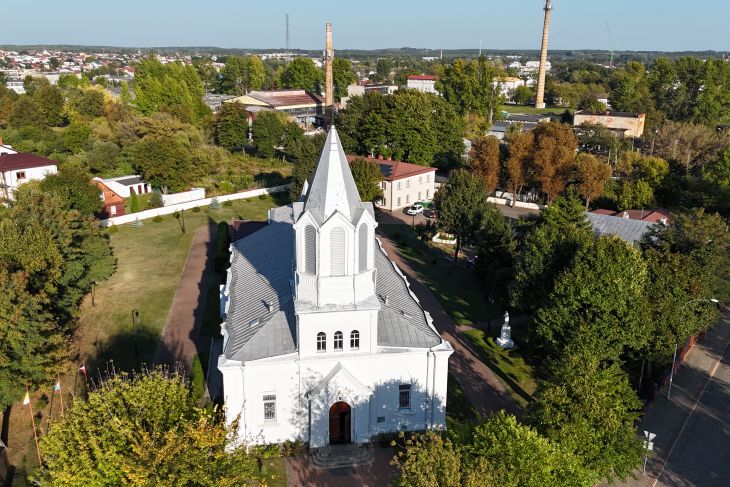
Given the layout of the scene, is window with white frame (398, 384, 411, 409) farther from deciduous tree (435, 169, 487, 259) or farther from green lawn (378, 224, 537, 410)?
deciduous tree (435, 169, 487, 259)

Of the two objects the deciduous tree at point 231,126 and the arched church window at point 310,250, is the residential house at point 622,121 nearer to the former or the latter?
the deciduous tree at point 231,126

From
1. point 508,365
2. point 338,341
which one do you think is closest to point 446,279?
point 508,365

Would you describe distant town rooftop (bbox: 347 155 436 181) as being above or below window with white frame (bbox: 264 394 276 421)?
above

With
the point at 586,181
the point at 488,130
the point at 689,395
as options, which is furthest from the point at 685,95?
the point at 689,395

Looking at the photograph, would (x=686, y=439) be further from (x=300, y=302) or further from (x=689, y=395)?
(x=300, y=302)

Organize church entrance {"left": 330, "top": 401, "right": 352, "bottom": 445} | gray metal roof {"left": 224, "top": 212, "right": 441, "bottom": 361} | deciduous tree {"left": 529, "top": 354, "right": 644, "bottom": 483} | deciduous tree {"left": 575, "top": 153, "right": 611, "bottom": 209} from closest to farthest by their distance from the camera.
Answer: deciduous tree {"left": 529, "top": 354, "right": 644, "bottom": 483} < gray metal roof {"left": 224, "top": 212, "right": 441, "bottom": 361} < church entrance {"left": 330, "top": 401, "right": 352, "bottom": 445} < deciduous tree {"left": 575, "top": 153, "right": 611, "bottom": 209}

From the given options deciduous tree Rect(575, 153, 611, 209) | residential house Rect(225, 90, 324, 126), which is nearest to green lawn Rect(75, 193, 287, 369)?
deciduous tree Rect(575, 153, 611, 209)
